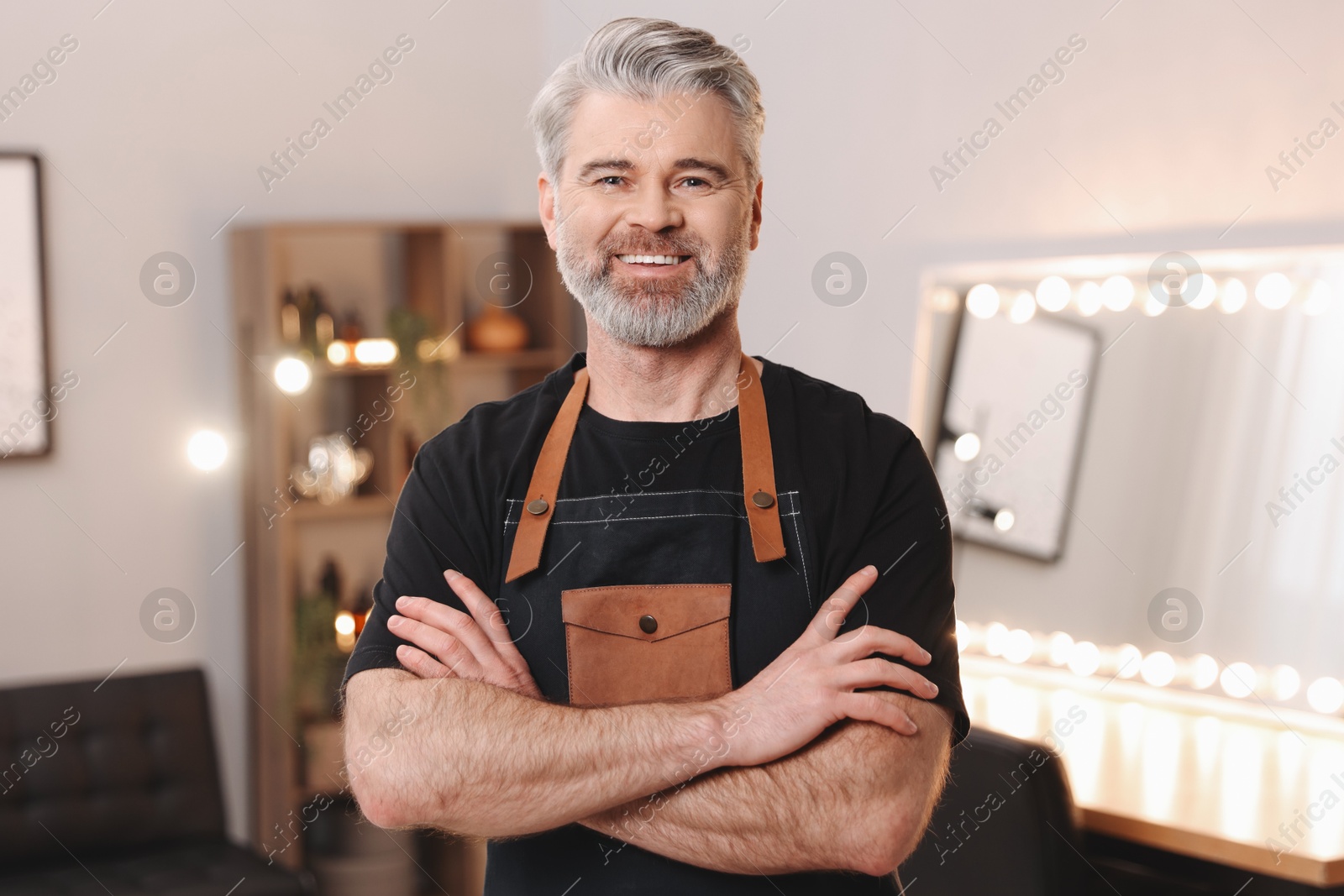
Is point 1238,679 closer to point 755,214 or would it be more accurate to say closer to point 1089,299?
point 1089,299

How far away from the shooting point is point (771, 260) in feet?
12.1

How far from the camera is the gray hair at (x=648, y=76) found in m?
1.53

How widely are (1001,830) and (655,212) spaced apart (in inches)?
50.4

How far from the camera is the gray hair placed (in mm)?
1527

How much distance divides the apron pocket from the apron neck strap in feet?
0.23

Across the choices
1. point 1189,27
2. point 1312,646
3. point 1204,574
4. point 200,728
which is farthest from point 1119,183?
point 200,728

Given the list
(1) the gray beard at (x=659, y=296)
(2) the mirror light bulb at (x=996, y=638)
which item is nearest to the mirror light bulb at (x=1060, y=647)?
(2) the mirror light bulb at (x=996, y=638)

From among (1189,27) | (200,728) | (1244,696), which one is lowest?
(200,728)

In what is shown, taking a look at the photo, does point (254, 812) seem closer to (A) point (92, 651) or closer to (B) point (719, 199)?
(A) point (92, 651)

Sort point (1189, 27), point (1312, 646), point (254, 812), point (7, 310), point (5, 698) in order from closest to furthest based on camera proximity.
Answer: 1. point (1312, 646)
2. point (1189, 27)
3. point (5, 698)
4. point (7, 310)
5. point (254, 812)

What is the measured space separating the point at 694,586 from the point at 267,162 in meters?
3.06

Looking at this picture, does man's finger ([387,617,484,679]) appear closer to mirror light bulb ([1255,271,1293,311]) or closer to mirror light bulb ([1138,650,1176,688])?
mirror light bulb ([1138,650,1176,688])

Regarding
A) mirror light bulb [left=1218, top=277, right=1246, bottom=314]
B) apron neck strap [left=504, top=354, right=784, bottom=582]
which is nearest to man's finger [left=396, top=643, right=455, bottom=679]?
apron neck strap [left=504, top=354, right=784, bottom=582]

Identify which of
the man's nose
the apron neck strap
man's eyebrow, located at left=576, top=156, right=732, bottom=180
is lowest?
the apron neck strap
